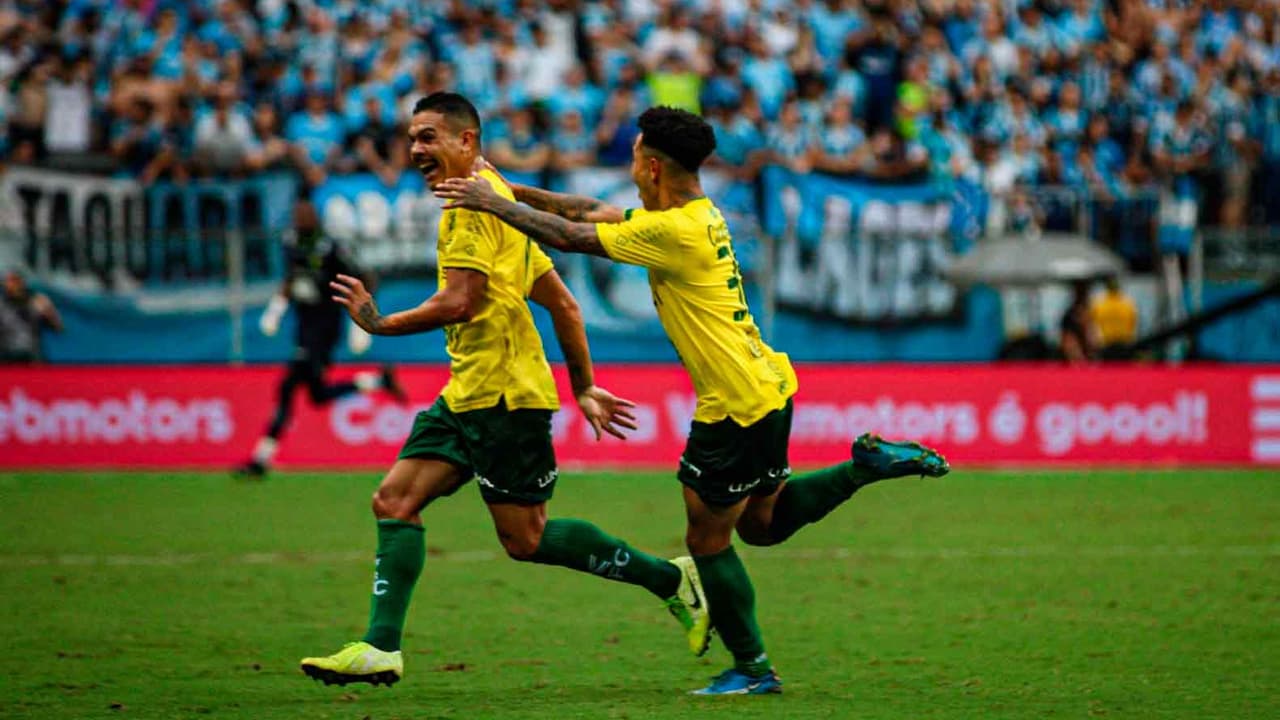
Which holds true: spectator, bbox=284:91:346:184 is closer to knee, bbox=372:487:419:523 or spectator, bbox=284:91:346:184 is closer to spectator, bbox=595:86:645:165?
spectator, bbox=595:86:645:165

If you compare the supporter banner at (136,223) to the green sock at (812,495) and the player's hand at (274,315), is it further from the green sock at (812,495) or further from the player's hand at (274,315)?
the green sock at (812,495)

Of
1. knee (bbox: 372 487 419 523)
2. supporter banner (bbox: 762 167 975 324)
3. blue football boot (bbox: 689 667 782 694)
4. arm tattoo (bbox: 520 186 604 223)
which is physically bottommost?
blue football boot (bbox: 689 667 782 694)

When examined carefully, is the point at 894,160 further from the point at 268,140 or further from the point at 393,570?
the point at 393,570

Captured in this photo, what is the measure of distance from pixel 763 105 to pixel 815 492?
1511 centimetres

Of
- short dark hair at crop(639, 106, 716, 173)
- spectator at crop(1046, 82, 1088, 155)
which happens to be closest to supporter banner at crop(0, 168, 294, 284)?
spectator at crop(1046, 82, 1088, 155)

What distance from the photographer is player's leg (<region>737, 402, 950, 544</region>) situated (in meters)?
7.52

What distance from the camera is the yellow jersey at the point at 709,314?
7223 millimetres

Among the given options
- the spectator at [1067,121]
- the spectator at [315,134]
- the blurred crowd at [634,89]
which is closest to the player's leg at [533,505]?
the blurred crowd at [634,89]

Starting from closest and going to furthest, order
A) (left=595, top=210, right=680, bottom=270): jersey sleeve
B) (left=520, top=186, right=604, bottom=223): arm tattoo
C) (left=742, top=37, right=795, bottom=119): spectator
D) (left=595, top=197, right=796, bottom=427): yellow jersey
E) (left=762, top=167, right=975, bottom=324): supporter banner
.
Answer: (left=595, top=210, right=680, bottom=270): jersey sleeve < (left=595, top=197, right=796, bottom=427): yellow jersey < (left=520, top=186, right=604, bottom=223): arm tattoo < (left=762, top=167, right=975, bottom=324): supporter banner < (left=742, top=37, right=795, bottom=119): spectator

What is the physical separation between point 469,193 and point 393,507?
1362mm

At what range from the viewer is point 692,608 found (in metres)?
7.87

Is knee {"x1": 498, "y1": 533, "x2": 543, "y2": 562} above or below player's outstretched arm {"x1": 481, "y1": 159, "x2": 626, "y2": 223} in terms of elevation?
below

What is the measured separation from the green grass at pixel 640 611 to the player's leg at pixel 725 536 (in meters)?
0.19

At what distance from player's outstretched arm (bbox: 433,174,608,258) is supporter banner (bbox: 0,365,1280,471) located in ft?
36.9
